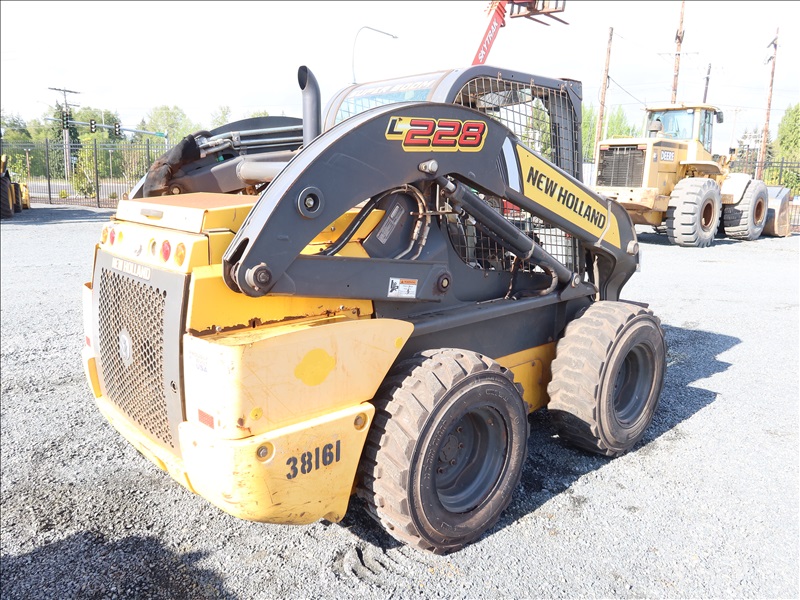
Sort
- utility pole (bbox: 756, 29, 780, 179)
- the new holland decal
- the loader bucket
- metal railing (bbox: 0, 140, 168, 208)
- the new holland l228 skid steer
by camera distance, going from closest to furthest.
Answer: the new holland l228 skid steer < the new holland decal < the loader bucket < utility pole (bbox: 756, 29, 780, 179) < metal railing (bbox: 0, 140, 168, 208)

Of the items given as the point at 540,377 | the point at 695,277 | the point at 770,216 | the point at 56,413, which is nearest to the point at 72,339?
the point at 56,413

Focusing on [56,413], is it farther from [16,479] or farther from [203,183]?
[203,183]

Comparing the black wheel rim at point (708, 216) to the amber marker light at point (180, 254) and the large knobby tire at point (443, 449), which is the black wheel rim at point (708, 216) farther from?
the amber marker light at point (180, 254)

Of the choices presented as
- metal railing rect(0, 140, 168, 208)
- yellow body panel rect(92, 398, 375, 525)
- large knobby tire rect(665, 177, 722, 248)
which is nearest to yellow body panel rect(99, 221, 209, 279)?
yellow body panel rect(92, 398, 375, 525)

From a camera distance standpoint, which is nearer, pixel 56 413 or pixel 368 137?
pixel 368 137

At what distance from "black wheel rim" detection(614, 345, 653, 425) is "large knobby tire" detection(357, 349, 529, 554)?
47.6 inches

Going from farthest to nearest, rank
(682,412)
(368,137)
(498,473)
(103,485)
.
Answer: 1. (682,412)
2. (103,485)
3. (498,473)
4. (368,137)

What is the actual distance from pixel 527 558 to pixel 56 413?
332 centimetres

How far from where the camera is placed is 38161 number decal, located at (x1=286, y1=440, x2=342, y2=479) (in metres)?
2.41

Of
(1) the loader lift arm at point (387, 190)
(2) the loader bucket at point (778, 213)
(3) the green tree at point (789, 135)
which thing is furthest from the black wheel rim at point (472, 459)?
(3) the green tree at point (789, 135)

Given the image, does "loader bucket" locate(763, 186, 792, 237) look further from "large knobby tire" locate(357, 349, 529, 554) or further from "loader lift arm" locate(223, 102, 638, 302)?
"large knobby tire" locate(357, 349, 529, 554)

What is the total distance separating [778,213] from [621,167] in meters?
5.70

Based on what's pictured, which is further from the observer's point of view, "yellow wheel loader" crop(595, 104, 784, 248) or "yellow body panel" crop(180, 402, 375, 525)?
"yellow wheel loader" crop(595, 104, 784, 248)

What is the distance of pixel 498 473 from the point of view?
10.1ft
